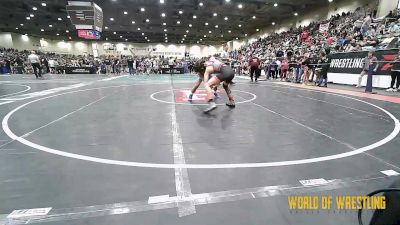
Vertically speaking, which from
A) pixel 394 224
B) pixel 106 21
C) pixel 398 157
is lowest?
pixel 398 157

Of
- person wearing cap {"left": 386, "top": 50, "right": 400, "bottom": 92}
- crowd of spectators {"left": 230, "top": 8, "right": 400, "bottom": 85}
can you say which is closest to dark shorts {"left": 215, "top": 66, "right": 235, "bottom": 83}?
person wearing cap {"left": 386, "top": 50, "right": 400, "bottom": 92}

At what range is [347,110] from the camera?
6.14 metres

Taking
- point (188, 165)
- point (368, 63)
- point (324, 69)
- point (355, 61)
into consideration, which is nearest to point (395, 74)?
point (368, 63)

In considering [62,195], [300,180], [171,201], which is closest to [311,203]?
[300,180]

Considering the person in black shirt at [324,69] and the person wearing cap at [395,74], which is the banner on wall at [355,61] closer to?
the person wearing cap at [395,74]

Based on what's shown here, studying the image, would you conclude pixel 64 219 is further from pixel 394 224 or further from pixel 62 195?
pixel 394 224

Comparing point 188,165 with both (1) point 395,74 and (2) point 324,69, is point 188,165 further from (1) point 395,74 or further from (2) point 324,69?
(2) point 324,69

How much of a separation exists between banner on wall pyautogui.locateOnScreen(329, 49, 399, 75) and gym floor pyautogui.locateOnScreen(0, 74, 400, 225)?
7.66 metres

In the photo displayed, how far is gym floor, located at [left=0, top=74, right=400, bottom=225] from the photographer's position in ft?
6.45

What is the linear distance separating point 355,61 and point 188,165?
43.6 ft

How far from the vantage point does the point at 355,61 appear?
12609mm

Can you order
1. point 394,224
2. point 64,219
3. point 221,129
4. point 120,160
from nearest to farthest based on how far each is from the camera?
point 394,224, point 64,219, point 120,160, point 221,129

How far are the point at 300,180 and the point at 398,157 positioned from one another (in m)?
1.65

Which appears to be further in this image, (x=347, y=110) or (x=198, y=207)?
(x=347, y=110)
